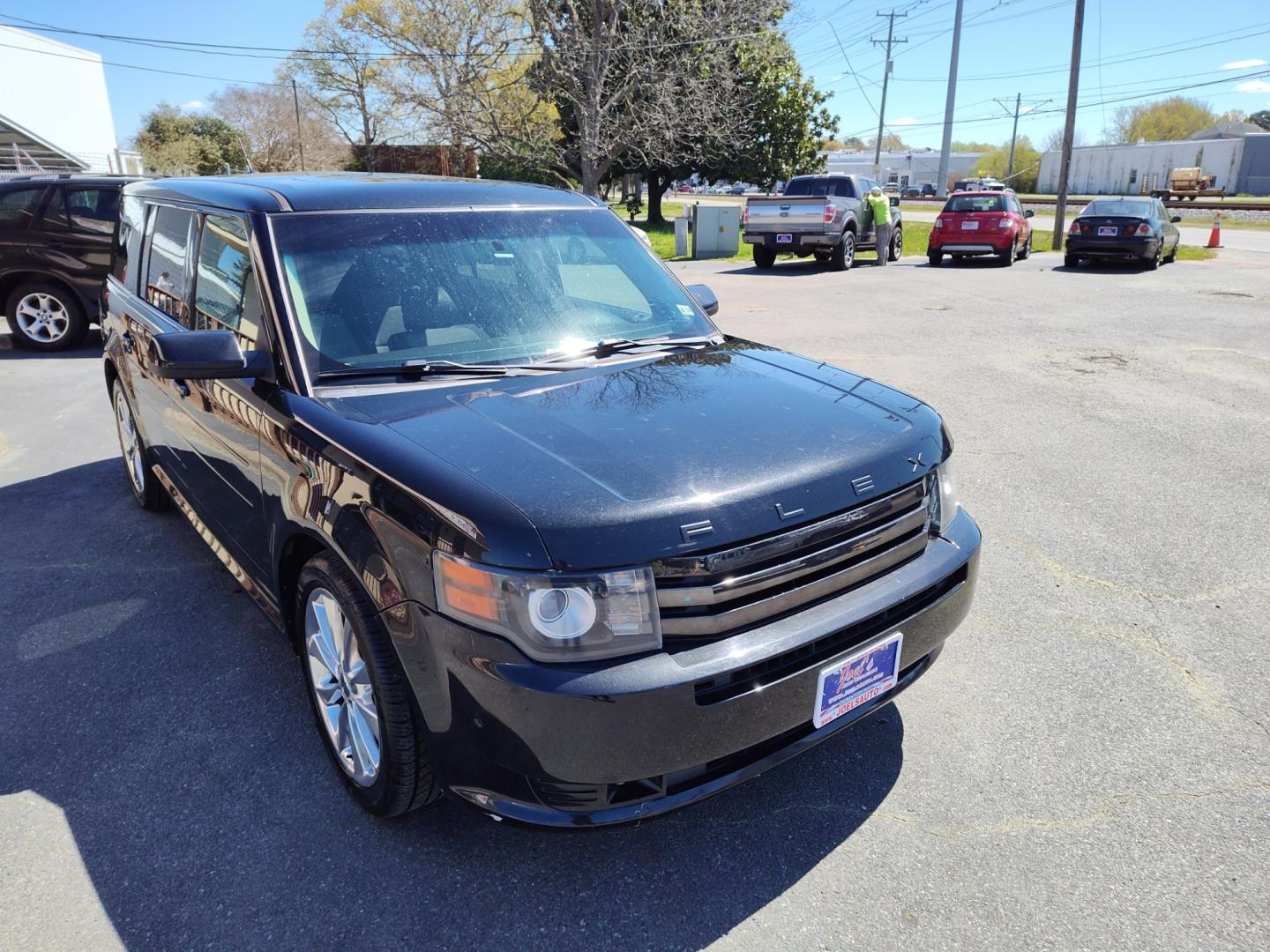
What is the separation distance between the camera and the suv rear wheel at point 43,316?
10.5 metres

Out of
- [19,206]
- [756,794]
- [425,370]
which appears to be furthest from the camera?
[19,206]

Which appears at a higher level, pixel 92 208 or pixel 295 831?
pixel 92 208

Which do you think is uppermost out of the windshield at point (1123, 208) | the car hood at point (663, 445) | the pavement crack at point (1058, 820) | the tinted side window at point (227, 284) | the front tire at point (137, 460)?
the windshield at point (1123, 208)

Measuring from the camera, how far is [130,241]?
505cm

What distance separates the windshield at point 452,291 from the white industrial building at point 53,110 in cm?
3934

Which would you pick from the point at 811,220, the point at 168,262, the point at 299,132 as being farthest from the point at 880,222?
the point at 299,132

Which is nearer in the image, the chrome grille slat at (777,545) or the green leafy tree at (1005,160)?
the chrome grille slat at (777,545)

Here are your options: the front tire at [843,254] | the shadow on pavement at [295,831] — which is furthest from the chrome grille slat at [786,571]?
the front tire at [843,254]

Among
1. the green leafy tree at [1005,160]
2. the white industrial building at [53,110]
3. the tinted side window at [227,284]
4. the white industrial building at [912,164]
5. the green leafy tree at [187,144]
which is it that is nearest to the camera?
the tinted side window at [227,284]

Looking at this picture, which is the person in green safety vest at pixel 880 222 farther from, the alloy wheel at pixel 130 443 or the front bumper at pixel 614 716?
the front bumper at pixel 614 716

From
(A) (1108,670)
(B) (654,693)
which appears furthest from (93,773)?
(A) (1108,670)

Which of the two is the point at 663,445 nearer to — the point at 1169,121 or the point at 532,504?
the point at 532,504

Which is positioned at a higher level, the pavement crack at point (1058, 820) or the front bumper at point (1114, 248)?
the front bumper at point (1114, 248)

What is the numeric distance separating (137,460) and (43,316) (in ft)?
22.8
